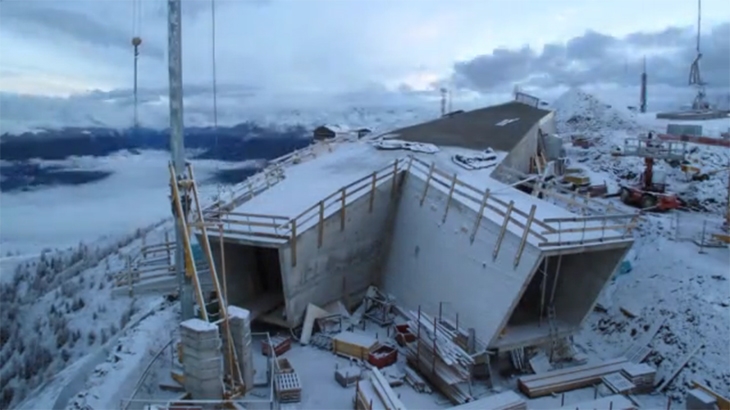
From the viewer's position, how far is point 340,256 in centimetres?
1488

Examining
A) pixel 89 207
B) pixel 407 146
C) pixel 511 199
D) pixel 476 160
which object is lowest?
pixel 89 207

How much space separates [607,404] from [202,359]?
25.6ft

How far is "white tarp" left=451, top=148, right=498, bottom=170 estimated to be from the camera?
17905 mm

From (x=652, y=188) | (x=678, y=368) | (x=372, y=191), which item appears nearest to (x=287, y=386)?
(x=372, y=191)

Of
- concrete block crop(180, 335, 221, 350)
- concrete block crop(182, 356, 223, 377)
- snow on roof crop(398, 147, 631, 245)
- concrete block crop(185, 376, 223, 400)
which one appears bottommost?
concrete block crop(185, 376, 223, 400)

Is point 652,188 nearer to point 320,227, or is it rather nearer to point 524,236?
point 524,236

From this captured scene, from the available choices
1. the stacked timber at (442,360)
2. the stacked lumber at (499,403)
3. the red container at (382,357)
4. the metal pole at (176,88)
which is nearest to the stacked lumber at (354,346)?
the red container at (382,357)

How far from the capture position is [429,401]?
1205cm

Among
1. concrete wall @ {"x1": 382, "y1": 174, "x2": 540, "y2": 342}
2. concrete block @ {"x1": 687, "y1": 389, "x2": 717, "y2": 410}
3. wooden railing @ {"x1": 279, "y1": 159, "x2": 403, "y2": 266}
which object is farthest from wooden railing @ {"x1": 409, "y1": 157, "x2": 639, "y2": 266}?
concrete block @ {"x1": 687, "y1": 389, "x2": 717, "y2": 410}

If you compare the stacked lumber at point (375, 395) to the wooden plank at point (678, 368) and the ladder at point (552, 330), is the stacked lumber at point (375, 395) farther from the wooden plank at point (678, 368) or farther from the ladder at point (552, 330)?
the wooden plank at point (678, 368)

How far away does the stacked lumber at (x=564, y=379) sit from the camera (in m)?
12.8

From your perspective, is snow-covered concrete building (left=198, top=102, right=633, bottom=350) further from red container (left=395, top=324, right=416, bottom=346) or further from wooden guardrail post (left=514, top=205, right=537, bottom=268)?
red container (left=395, top=324, right=416, bottom=346)

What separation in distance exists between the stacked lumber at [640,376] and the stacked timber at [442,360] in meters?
4.35

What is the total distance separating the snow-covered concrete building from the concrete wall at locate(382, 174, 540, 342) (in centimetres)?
3
